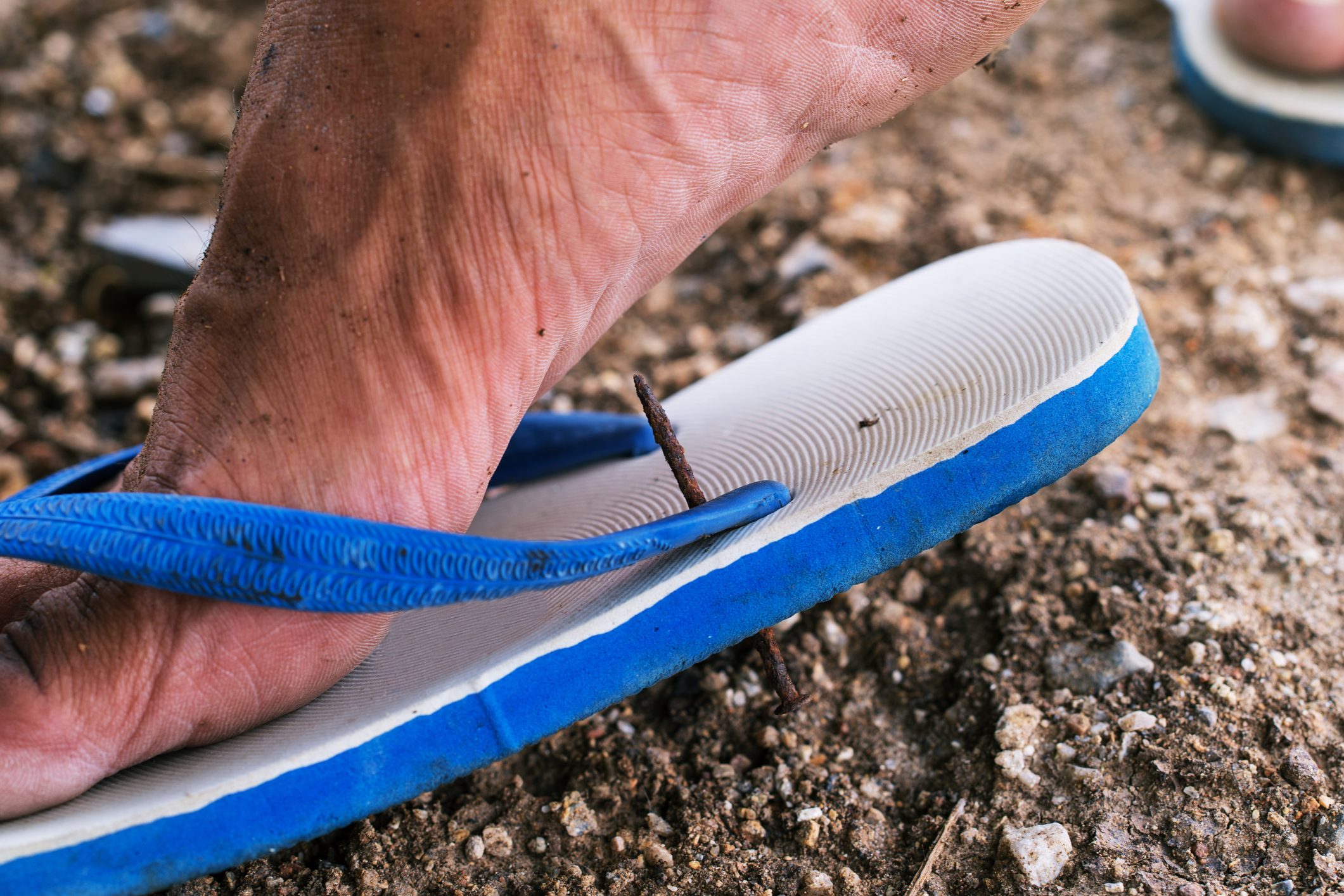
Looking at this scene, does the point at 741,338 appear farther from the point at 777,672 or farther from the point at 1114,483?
the point at 777,672

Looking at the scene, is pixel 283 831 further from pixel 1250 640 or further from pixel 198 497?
pixel 1250 640

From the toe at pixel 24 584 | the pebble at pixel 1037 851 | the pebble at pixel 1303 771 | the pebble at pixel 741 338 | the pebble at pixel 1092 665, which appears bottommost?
the pebble at pixel 1303 771

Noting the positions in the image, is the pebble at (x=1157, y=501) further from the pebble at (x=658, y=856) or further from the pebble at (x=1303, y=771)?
the pebble at (x=658, y=856)

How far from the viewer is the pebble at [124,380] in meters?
1.55

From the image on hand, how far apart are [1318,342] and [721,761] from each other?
97 centimetres

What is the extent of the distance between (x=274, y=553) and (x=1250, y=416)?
44.3 inches

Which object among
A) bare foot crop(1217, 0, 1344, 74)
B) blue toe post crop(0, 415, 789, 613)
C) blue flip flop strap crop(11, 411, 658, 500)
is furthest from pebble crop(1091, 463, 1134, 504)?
bare foot crop(1217, 0, 1344, 74)

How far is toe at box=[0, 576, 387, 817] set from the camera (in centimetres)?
85

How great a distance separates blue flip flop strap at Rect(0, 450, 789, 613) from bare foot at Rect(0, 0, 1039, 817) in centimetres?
6

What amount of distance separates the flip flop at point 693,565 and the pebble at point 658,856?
14 centimetres

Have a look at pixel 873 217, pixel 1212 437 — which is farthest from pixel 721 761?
pixel 873 217

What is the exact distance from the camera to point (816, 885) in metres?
0.91

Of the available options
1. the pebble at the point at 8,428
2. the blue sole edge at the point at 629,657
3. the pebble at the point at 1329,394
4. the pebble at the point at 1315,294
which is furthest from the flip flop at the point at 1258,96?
the pebble at the point at 8,428

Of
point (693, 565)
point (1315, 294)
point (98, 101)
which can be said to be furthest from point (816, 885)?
point (98, 101)
